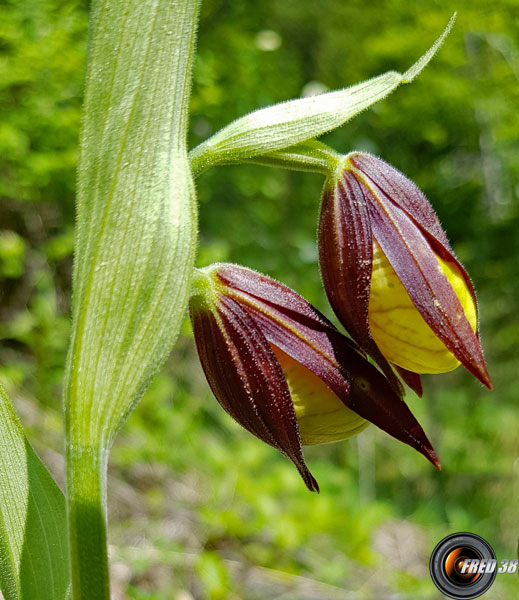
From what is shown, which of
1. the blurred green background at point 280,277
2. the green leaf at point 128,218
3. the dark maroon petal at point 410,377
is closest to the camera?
the green leaf at point 128,218

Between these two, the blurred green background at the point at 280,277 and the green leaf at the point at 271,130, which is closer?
the green leaf at the point at 271,130

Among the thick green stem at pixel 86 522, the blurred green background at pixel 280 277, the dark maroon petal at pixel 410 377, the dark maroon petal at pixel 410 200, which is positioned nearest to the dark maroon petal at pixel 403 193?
the dark maroon petal at pixel 410 200

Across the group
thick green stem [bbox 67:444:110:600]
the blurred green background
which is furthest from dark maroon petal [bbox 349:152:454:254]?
the blurred green background

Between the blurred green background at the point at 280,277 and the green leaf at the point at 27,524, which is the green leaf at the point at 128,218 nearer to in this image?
the green leaf at the point at 27,524

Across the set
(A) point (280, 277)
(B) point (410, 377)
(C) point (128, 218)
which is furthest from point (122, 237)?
(A) point (280, 277)

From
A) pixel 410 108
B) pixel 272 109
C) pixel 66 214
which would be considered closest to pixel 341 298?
pixel 272 109

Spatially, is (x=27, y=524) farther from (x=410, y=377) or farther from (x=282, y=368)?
(x=410, y=377)

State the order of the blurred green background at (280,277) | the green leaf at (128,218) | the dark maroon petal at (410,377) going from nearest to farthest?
the green leaf at (128,218), the dark maroon petal at (410,377), the blurred green background at (280,277)
